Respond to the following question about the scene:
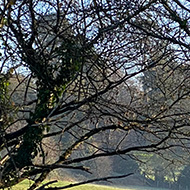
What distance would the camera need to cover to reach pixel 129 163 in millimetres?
Answer: 33688

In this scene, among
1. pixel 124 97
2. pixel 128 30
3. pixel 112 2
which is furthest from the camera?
pixel 124 97

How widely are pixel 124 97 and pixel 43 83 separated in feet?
→ 4.32

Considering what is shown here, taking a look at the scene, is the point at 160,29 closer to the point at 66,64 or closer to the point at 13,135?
the point at 66,64

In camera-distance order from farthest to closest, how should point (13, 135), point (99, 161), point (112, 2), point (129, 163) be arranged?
point (129, 163)
point (99, 161)
point (13, 135)
point (112, 2)

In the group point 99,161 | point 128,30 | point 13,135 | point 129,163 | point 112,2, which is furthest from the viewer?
point 129,163

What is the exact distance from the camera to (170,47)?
4312mm

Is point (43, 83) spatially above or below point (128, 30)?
below

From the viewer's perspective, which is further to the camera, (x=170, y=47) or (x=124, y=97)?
(x=124, y=97)

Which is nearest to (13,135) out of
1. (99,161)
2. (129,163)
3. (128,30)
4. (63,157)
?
(63,157)

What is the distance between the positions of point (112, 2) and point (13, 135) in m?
2.12

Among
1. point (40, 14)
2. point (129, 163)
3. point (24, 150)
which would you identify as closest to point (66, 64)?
point (40, 14)

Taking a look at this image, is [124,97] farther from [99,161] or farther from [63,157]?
[99,161]

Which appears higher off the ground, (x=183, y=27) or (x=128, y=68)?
(x=183, y=27)

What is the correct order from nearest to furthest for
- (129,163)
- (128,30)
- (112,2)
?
(112,2) → (128,30) → (129,163)
